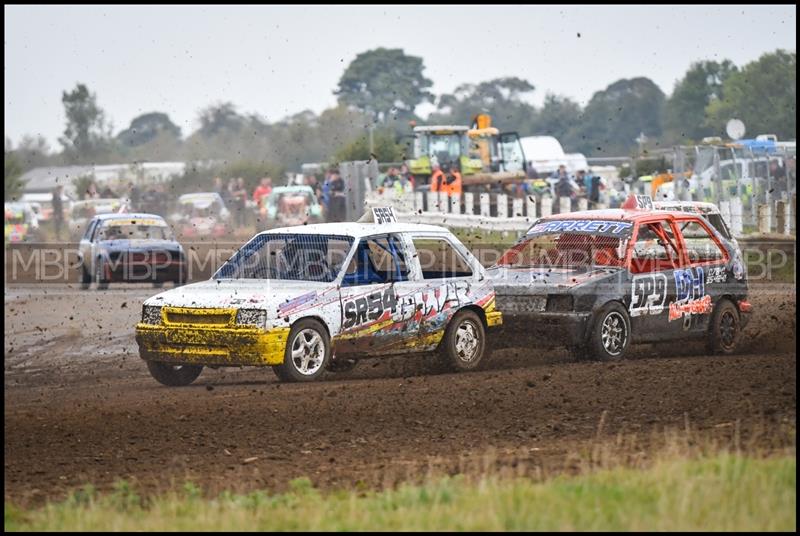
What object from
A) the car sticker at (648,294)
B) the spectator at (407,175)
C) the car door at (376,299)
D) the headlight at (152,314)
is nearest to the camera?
the headlight at (152,314)

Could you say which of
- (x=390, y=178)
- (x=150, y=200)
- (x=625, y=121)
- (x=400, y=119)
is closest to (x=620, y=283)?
(x=150, y=200)

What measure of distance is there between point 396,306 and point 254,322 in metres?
1.62

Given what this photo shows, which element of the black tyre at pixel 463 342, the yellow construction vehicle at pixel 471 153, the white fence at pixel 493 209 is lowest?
the black tyre at pixel 463 342

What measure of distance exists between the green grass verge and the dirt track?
72 centimetres

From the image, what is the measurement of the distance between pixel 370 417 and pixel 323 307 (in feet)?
6.04

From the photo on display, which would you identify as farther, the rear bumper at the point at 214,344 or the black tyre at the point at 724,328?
the black tyre at the point at 724,328

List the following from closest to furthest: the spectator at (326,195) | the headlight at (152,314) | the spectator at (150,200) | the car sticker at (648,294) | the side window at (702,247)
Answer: the headlight at (152,314) → the car sticker at (648,294) → the side window at (702,247) → the spectator at (326,195) → the spectator at (150,200)

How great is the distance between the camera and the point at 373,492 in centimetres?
721

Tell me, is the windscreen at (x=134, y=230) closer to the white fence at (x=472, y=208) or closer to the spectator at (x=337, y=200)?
Answer: the white fence at (x=472, y=208)

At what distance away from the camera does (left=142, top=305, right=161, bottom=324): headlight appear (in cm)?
1177

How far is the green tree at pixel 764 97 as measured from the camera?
50344 mm

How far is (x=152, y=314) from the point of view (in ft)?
38.7

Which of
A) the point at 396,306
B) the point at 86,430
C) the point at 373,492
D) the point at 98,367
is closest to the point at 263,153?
the point at 98,367

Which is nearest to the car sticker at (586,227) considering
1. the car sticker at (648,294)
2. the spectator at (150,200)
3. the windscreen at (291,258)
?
the car sticker at (648,294)
